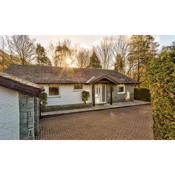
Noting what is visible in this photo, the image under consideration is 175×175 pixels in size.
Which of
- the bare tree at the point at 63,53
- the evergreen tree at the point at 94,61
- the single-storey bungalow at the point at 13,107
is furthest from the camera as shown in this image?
the evergreen tree at the point at 94,61

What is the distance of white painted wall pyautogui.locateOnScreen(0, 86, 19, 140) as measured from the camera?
224 inches

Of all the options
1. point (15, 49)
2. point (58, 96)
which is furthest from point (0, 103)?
point (15, 49)

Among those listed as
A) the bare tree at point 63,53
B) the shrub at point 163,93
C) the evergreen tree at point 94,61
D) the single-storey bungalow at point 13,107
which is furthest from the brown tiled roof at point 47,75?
the evergreen tree at point 94,61

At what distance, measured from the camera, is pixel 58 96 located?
1426cm

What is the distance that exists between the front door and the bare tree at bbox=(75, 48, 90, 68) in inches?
527

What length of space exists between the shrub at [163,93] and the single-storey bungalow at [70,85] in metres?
10.1

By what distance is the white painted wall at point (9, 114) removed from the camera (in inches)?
224

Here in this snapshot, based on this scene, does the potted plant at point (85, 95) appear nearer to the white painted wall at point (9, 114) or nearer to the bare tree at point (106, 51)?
the white painted wall at point (9, 114)

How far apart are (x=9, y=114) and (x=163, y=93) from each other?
17.5 feet

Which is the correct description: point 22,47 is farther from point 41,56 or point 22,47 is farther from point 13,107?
point 13,107

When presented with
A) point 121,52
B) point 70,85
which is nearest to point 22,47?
point 70,85

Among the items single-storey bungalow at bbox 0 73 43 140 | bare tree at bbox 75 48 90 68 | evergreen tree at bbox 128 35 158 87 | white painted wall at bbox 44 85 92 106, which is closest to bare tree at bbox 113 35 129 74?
evergreen tree at bbox 128 35 158 87
